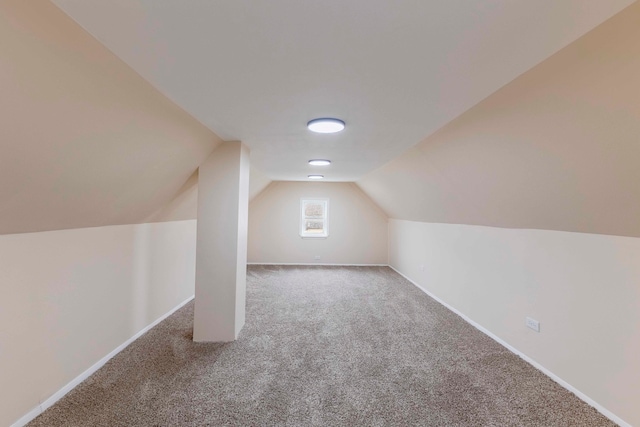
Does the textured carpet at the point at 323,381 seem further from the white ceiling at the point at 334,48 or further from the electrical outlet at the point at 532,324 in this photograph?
the white ceiling at the point at 334,48

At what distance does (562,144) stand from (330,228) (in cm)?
556

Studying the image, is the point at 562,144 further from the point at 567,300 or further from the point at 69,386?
the point at 69,386

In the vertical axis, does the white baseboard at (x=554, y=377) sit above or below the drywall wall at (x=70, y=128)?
below

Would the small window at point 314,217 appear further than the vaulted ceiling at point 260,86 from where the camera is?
Yes

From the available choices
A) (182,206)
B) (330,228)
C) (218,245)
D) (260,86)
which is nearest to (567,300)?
(260,86)

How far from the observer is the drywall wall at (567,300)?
184 cm

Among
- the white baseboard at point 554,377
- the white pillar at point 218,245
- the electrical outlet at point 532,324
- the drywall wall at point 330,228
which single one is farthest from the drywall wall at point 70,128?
the drywall wall at point 330,228

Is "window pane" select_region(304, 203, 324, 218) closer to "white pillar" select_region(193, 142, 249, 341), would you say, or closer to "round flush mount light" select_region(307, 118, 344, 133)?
"white pillar" select_region(193, 142, 249, 341)

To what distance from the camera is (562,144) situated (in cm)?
172

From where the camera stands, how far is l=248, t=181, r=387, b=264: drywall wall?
7020 millimetres

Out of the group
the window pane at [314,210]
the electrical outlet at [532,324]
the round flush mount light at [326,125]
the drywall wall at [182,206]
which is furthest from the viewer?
the window pane at [314,210]

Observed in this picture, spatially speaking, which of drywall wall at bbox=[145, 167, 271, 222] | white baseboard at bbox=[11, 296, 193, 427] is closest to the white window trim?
drywall wall at bbox=[145, 167, 271, 222]

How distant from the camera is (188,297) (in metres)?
4.25

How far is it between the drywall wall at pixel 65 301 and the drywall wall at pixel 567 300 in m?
3.88
